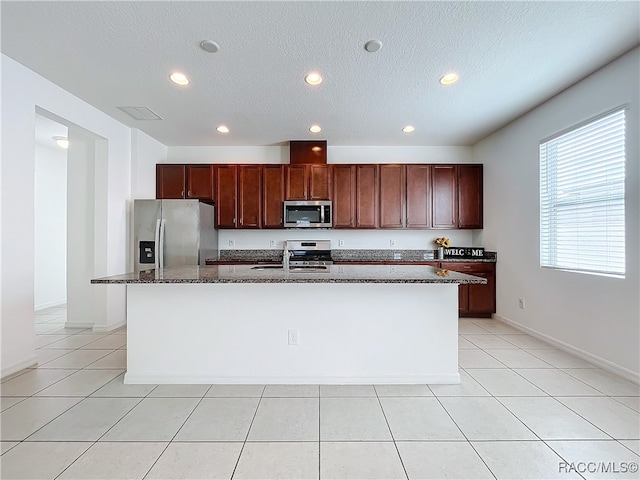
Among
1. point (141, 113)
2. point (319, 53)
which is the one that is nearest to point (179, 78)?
point (141, 113)

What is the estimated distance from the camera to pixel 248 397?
7.09 ft

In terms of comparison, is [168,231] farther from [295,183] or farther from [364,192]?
[364,192]

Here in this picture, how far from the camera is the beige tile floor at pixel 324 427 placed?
4.92 feet

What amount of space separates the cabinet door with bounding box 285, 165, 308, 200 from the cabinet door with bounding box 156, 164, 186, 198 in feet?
5.37

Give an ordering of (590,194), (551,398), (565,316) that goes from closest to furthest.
A: (551,398), (590,194), (565,316)

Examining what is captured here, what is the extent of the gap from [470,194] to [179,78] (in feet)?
13.8

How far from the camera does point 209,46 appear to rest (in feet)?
7.48

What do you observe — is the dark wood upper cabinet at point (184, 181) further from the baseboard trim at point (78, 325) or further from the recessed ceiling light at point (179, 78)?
the baseboard trim at point (78, 325)

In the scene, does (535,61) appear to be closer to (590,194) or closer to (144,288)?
(590,194)

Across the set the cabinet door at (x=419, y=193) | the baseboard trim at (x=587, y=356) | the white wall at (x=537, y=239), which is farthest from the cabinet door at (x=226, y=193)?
the baseboard trim at (x=587, y=356)

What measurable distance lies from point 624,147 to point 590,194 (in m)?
0.47

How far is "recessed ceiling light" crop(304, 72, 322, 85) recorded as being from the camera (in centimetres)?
269

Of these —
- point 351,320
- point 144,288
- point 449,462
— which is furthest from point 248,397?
point 449,462

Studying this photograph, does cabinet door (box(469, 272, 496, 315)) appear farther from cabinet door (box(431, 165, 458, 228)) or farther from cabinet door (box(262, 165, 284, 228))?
cabinet door (box(262, 165, 284, 228))
